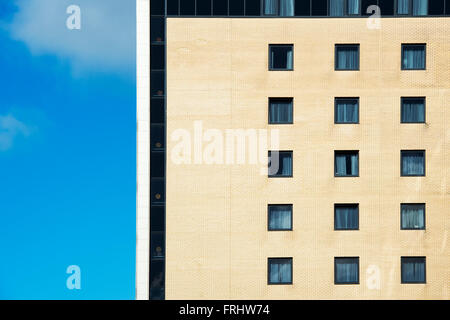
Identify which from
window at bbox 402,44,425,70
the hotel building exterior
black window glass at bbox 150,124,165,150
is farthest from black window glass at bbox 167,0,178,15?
window at bbox 402,44,425,70

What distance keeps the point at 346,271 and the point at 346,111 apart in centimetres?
917

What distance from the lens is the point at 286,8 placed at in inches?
1275

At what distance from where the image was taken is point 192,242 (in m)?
31.1

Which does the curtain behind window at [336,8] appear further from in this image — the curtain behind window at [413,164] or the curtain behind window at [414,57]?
the curtain behind window at [413,164]

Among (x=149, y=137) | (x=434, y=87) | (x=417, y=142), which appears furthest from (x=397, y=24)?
(x=149, y=137)

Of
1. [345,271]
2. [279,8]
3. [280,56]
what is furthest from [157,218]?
[279,8]

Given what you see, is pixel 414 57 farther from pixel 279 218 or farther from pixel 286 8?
pixel 279 218

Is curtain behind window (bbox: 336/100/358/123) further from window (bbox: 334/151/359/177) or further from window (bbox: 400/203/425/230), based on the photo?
window (bbox: 400/203/425/230)

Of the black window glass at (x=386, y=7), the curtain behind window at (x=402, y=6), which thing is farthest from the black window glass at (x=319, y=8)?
the curtain behind window at (x=402, y=6)

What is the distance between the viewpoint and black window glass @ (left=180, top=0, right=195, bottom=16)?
32.3 meters

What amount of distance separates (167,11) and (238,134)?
857 centimetres

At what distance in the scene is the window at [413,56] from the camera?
31984mm

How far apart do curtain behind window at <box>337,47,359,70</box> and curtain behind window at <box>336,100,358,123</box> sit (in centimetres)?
206
